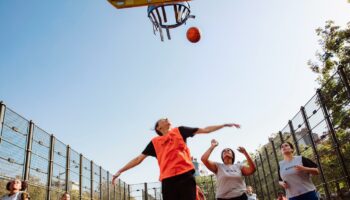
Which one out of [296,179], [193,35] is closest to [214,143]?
[296,179]

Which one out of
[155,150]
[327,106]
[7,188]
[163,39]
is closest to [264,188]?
[327,106]

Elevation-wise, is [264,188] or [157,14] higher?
[157,14]

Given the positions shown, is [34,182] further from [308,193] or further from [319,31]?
[319,31]

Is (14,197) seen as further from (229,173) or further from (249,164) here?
(249,164)

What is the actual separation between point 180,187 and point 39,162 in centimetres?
629

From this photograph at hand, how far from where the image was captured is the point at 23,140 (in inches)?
294

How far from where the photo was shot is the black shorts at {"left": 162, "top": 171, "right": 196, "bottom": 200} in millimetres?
3070

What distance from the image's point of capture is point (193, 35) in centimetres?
699

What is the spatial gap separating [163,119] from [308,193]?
8.05 ft

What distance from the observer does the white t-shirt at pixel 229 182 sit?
4.34m

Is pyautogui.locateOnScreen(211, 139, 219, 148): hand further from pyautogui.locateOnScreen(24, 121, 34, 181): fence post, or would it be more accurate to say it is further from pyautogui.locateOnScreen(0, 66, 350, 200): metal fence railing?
pyautogui.locateOnScreen(24, 121, 34, 181): fence post

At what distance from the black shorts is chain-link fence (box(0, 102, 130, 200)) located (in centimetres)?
471

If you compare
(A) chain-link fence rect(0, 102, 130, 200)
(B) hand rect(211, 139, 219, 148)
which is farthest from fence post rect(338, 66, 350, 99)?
(A) chain-link fence rect(0, 102, 130, 200)

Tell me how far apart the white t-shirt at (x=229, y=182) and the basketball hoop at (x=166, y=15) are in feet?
11.7
